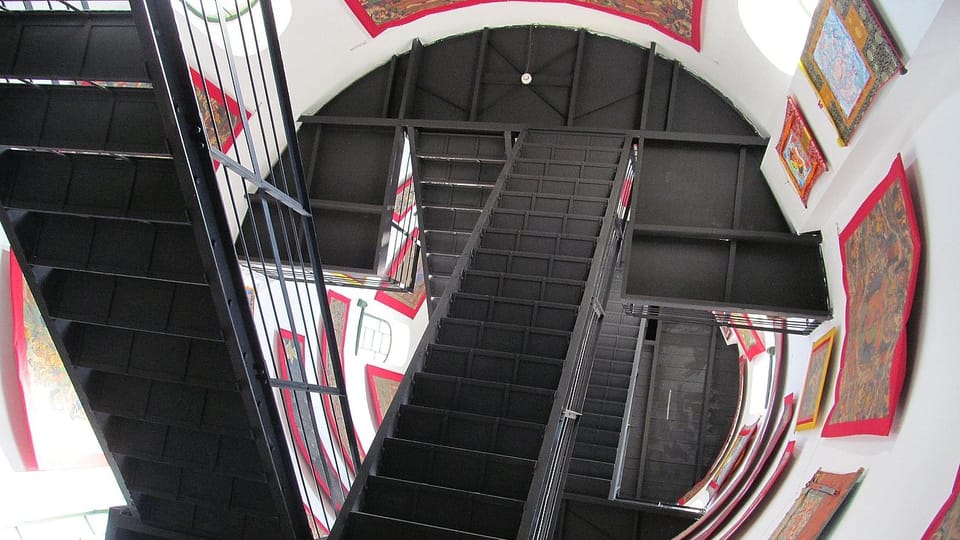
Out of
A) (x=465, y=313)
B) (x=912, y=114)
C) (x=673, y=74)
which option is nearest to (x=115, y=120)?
(x=465, y=313)

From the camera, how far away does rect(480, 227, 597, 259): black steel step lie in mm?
7551

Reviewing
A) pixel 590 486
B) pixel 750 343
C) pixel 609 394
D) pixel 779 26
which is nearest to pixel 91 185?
pixel 779 26

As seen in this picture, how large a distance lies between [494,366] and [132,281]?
2913 millimetres

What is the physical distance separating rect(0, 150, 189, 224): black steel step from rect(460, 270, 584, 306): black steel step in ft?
10.6

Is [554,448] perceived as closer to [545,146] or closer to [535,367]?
[535,367]

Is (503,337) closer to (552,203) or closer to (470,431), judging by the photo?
(470,431)

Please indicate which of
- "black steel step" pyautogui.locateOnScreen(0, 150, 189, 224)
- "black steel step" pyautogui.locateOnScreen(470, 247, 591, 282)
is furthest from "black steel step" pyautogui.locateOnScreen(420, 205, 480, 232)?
"black steel step" pyautogui.locateOnScreen(0, 150, 189, 224)

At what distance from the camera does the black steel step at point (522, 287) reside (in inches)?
275

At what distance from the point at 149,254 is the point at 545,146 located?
5787mm

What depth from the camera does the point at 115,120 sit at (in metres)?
4.44

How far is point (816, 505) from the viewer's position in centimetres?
534

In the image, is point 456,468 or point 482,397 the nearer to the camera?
point 456,468

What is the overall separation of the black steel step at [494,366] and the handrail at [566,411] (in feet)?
0.85

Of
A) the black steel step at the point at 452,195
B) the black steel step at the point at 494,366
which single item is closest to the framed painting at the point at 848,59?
the black steel step at the point at 494,366
